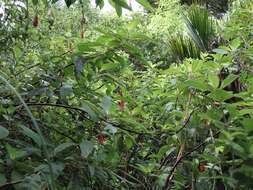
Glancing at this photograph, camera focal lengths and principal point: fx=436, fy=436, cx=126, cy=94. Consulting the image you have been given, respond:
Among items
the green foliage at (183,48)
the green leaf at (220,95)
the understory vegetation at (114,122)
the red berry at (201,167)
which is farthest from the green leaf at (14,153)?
the green foliage at (183,48)

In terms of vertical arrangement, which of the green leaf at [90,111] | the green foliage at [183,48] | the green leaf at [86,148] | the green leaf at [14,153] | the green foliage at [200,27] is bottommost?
the green foliage at [183,48]

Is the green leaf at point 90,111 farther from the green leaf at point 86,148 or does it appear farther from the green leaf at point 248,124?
the green leaf at point 248,124

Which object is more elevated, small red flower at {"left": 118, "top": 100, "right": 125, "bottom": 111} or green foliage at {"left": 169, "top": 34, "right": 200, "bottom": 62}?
small red flower at {"left": 118, "top": 100, "right": 125, "bottom": 111}

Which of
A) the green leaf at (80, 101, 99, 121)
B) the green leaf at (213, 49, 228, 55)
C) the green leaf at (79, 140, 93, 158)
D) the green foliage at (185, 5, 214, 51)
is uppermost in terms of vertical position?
the green leaf at (213, 49, 228, 55)

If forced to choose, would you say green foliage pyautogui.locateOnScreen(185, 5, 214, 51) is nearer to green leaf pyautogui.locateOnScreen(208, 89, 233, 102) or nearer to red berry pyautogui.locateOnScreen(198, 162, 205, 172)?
red berry pyautogui.locateOnScreen(198, 162, 205, 172)

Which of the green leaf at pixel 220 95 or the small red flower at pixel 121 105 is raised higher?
the green leaf at pixel 220 95

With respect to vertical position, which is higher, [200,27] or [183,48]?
[200,27]

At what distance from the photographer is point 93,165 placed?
40.6 inches

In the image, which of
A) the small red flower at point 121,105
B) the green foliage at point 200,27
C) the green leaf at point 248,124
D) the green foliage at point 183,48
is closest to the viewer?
the green leaf at point 248,124

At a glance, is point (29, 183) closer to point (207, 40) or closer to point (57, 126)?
point (57, 126)

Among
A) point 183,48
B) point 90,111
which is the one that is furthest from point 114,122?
point 183,48

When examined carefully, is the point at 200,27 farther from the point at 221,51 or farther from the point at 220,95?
the point at 220,95

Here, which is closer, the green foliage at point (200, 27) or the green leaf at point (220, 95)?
the green leaf at point (220, 95)

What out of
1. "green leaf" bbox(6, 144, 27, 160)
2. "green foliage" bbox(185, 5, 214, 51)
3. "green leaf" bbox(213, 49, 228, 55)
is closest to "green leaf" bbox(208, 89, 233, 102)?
"green leaf" bbox(213, 49, 228, 55)
